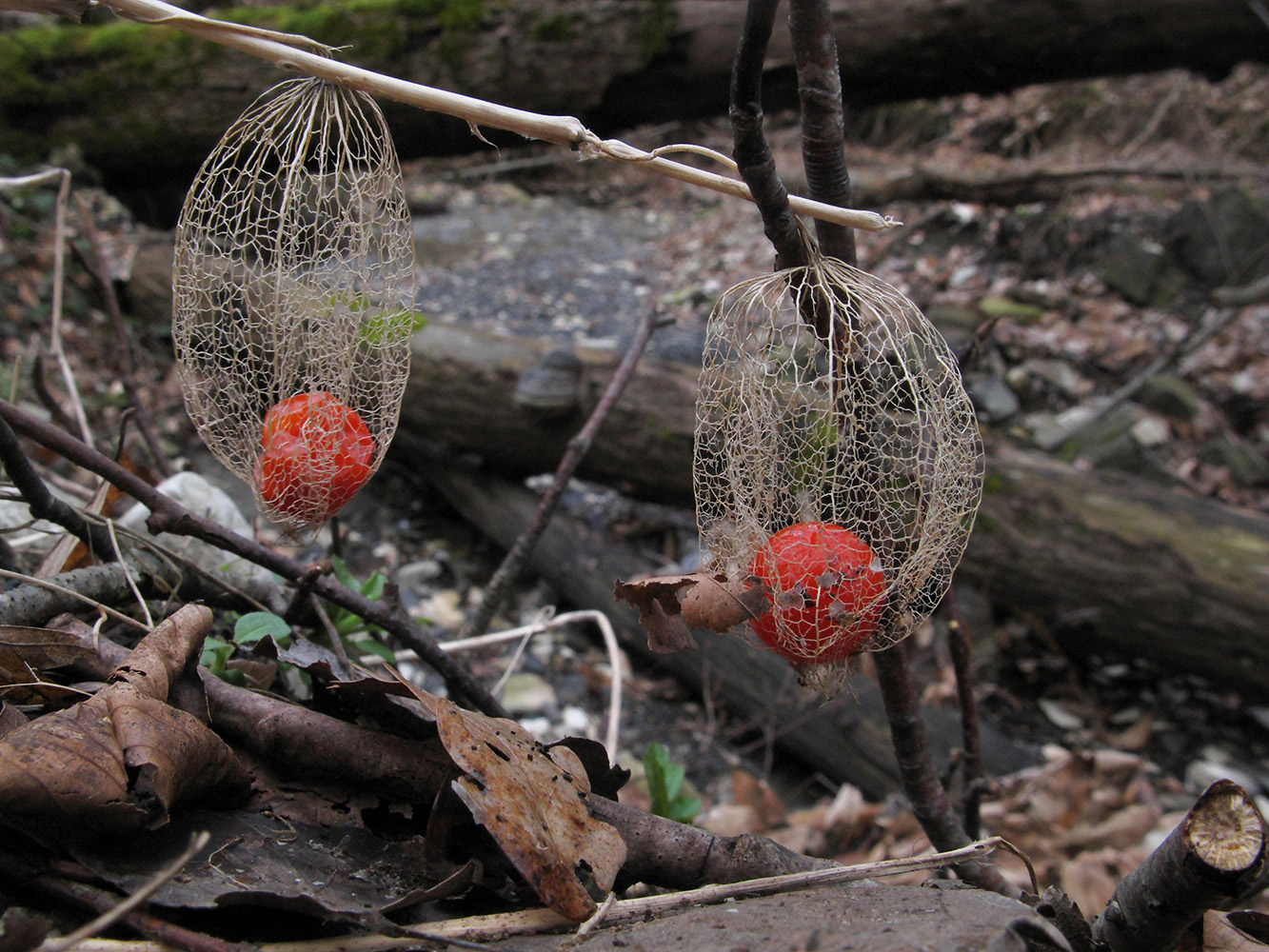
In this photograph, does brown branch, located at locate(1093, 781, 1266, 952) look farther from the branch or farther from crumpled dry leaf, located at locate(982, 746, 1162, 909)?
crumpled dry leaf, located at locate(982, 746, 1162, 909)

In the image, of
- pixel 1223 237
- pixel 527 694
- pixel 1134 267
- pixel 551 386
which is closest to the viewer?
pixel 527 694

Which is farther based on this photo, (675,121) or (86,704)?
(675,121)

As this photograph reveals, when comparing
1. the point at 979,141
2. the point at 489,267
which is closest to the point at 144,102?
the point at 489,267

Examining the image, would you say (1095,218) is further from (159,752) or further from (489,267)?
(159,752)

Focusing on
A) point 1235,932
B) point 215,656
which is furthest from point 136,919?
point 1235,932

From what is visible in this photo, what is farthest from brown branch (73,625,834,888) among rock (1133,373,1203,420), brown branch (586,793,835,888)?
rock (1133,373,1203,420)

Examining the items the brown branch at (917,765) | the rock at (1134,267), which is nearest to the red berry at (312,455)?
the brown branch at (917,765)

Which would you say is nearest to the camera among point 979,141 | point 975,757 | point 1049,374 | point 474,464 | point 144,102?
point 975,757

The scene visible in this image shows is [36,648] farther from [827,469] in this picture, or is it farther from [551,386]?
[551,386]
